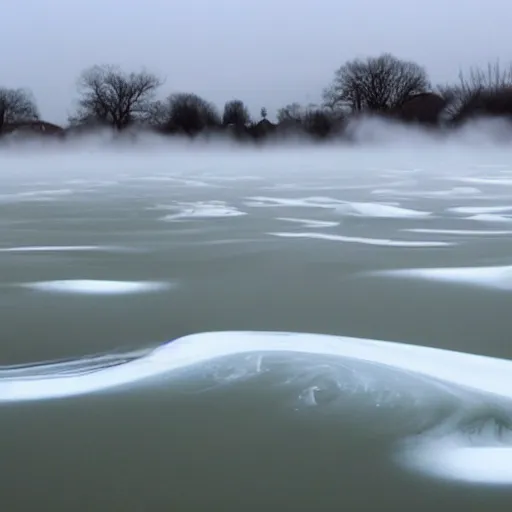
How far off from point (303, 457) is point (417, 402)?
17 cm

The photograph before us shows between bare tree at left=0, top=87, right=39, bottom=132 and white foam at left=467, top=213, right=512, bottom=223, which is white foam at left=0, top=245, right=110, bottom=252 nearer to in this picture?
white foam at left=467, top=213, right=512, bottom=223

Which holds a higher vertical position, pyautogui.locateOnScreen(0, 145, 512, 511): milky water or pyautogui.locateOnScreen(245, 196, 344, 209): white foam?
pyautogui.locateOnScreen(0, 145, 512, 511): milky water

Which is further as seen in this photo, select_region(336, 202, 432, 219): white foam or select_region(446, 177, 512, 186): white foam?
select_region(446, 177, 512, 186): white foam

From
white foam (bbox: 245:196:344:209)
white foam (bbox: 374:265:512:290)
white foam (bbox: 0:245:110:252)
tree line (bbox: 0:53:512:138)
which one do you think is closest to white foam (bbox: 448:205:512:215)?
white foam (bbox: 245:196:344:209)

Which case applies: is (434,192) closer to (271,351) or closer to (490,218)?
(490,218)

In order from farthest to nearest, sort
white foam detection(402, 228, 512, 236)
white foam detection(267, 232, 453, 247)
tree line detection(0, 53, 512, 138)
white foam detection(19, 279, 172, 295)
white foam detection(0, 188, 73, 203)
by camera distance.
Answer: tree line detection(0, 53, 512, 138)
white foam detection(0, 188, 73, 203)
white foam detection(402, 228, 512, 236)
white foam detection(267, 232, 453, 247)
white foam detection(19, 279, 172, 295)

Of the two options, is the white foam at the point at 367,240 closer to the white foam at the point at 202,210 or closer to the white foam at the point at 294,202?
the white foam at the point at 202,210

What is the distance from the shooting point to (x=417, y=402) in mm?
735

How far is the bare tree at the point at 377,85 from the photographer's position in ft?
75.9

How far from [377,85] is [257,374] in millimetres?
23611

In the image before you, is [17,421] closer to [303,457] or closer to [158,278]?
[303,457]

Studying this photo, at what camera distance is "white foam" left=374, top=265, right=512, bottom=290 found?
1.33 meters

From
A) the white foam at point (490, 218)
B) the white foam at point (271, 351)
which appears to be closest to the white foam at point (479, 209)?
the white foam at point (490, 218)

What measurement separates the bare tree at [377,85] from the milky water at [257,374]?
862 inches
